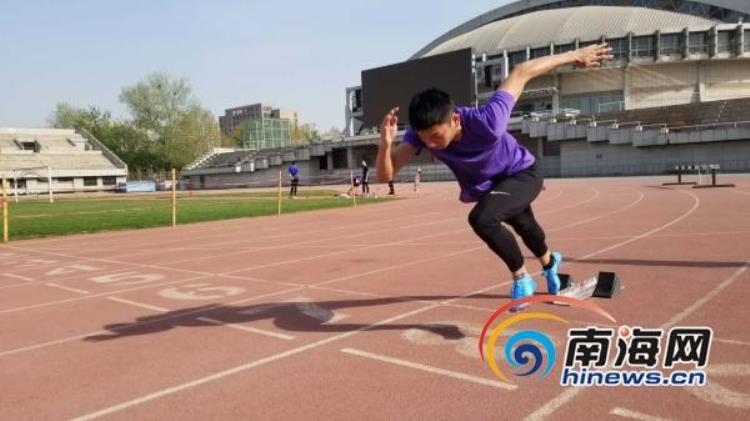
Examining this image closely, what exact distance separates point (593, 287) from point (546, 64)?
2054 millimetres

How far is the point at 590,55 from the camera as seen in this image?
4.94 metres

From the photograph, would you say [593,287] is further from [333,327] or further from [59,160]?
[59,160]

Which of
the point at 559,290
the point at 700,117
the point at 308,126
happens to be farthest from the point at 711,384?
the point at 308,126

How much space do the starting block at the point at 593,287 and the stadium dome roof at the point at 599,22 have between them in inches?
2516

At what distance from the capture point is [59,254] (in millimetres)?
11133

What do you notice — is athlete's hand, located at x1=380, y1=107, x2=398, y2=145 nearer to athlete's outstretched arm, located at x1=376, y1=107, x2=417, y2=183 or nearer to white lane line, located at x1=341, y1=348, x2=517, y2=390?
athlete's outstretched arm, located at x1=376, y1=107, x2=417, y2=183

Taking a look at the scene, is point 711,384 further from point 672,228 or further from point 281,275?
point 672,228

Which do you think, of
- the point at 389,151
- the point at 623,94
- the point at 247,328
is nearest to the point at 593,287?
the point at 389,151

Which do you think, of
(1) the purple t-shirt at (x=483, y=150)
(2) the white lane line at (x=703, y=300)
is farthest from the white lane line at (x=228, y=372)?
(2) the white lane line at (x=703, y=300)

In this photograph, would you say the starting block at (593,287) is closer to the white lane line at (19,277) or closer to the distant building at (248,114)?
the white lane line at (19,277)

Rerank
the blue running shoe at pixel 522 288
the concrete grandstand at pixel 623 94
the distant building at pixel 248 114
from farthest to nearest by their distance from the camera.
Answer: the distant building at pixel 248 114 < the concrete grandstand at pixel 623 94 < the blue running shoe at pixel 522 288

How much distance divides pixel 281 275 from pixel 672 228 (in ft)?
23.5

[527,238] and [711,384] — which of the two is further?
[527,238]

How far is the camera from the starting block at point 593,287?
5082mm
